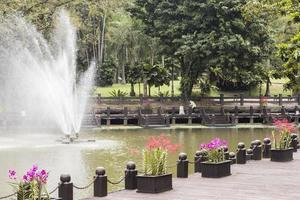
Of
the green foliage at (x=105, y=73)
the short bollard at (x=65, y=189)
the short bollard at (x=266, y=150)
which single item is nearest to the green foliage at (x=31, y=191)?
the short bollard at (x=65, y=189)

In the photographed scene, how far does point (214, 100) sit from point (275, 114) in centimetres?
659

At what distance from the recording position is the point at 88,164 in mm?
23797

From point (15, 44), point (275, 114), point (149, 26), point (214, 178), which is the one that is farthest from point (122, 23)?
point (214, 178)

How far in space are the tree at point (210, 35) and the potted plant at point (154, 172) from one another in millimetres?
31806

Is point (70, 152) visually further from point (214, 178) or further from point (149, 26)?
point (149, 26)

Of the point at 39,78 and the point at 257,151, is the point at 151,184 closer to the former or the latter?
the point at 257,151

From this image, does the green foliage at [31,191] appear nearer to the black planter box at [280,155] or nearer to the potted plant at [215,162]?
the potted plant at [215,162]

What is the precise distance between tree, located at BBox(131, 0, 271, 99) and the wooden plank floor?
27.9 metres

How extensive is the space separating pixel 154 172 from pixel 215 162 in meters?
3.11

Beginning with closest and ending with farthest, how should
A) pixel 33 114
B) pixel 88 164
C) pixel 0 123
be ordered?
pixel 88 164
pixel 0 123
pixel 33 114

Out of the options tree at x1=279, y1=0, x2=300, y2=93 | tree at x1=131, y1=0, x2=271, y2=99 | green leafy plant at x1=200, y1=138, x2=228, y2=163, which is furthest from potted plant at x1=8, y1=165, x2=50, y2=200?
tree at x1=131, y1=0, x2=271, y2=99

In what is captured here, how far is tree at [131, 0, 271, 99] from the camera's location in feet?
153

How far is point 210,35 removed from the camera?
46.7m

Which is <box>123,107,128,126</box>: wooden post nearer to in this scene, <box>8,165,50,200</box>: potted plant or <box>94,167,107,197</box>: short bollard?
<box>94,167,107,197</box>: short bollard
